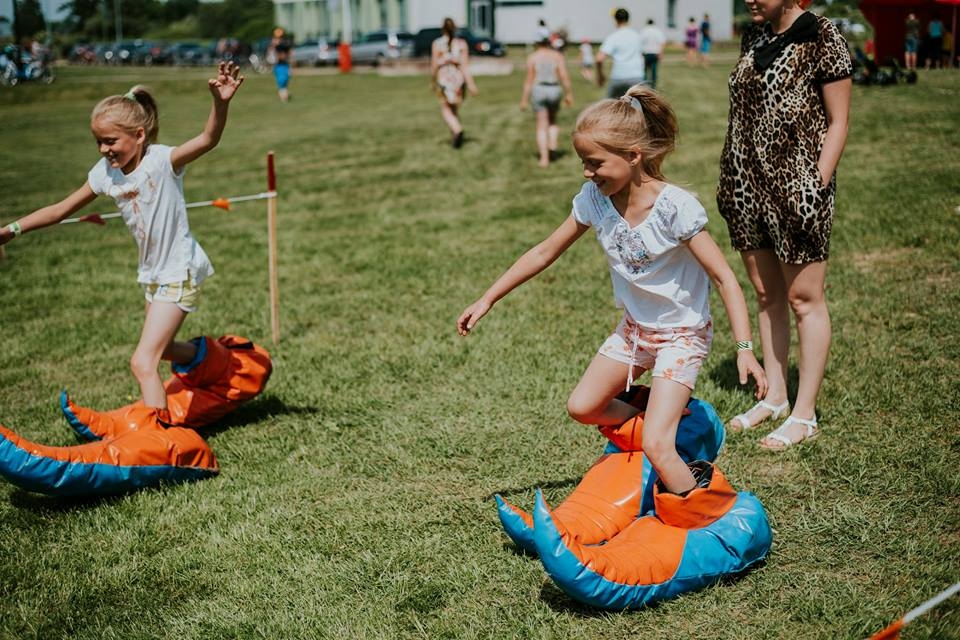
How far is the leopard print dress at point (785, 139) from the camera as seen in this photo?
4.34 metres

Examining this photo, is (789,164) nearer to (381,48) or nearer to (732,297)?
(732,297)

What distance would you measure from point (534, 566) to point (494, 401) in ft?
6.04

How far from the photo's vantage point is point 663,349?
3.67 meters

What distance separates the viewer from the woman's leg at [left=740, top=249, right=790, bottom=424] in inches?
192

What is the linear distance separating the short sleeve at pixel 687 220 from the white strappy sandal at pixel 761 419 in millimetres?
1721

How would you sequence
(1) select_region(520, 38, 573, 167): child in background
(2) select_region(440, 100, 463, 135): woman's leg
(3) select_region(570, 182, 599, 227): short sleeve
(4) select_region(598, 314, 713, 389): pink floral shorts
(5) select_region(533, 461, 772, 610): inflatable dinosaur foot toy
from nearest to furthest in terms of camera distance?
(5) select_region(533, 461, 772, 610): inflatable dinosaur foot toy
(4) select_region(598, 314, 713, 389): pink floral shorts
(3) select_region(570, 182, 599, 227): short sleeve
(1) select_region(520, 38, 573, 167): child in background
(2) select_region(440, 100, 463, 135): woman's leg

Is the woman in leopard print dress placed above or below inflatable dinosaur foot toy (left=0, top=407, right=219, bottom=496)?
above

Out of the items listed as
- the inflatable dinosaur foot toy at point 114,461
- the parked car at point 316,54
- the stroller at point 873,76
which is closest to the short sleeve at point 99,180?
the inflatable dinosaur foot toy at point 114,461

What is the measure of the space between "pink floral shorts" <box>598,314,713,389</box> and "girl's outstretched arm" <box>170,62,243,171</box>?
228 cm

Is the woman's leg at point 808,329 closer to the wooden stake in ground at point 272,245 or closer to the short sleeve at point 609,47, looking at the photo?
the wooden stake in ground at point 272,245

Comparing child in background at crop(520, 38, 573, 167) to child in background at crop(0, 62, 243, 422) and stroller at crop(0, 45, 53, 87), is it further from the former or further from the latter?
stroller at crop(0, 45, 53, 87)

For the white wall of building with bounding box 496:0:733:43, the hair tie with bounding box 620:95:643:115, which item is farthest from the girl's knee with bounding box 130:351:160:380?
the white wall of building with bounding box 496:0:733:43

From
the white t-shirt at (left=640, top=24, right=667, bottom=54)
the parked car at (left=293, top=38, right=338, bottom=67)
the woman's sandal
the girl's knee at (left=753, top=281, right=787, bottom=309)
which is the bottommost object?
the woman's sandal

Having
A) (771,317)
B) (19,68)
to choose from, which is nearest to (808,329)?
(771,317)
